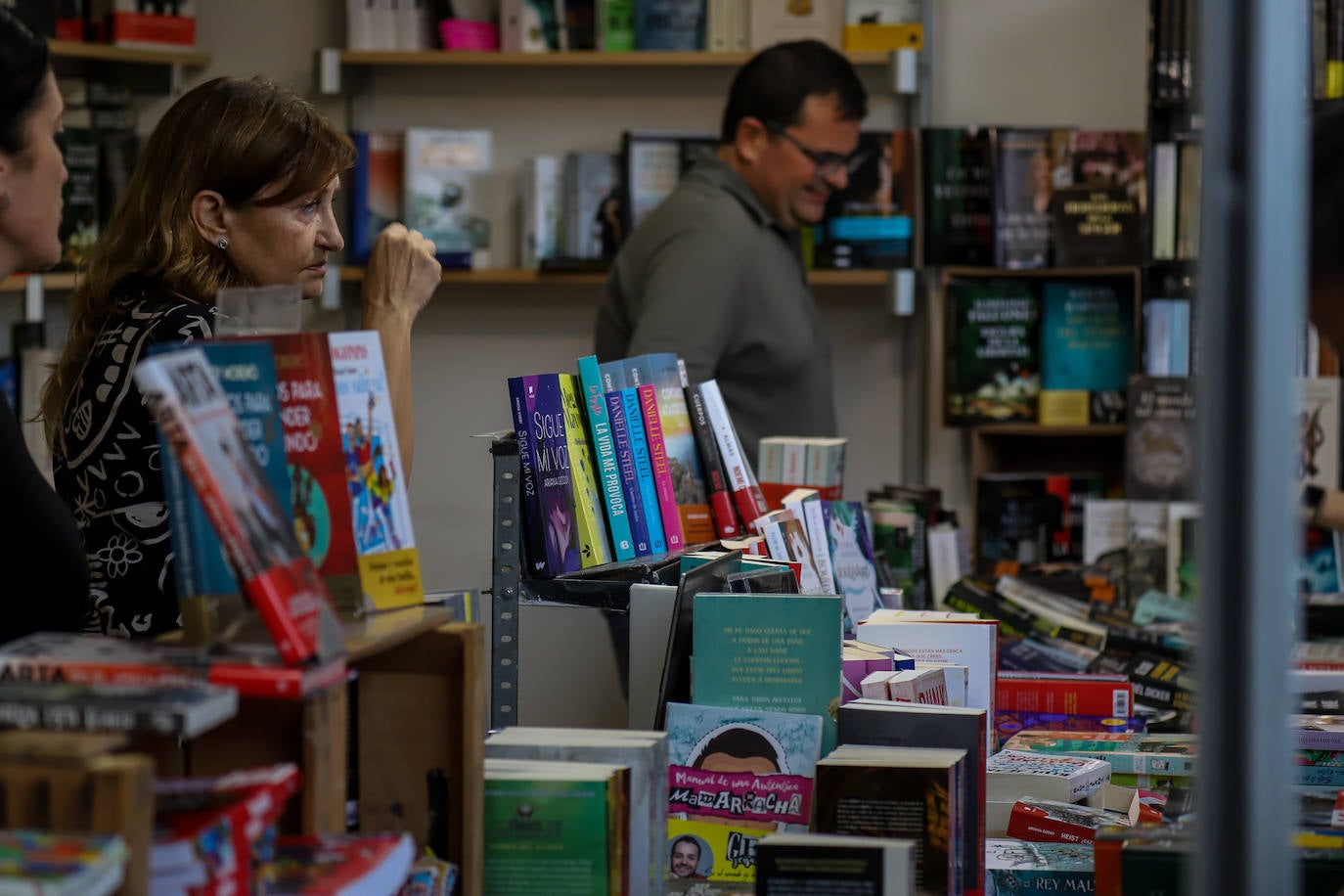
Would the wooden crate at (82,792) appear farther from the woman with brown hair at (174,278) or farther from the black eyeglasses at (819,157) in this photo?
the black eyeglasses at (819,157)

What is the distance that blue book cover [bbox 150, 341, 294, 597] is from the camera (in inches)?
43.2

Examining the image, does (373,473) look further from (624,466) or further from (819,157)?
(819,157)

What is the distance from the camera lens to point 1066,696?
2289 millimetres

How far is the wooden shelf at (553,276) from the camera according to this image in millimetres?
4297

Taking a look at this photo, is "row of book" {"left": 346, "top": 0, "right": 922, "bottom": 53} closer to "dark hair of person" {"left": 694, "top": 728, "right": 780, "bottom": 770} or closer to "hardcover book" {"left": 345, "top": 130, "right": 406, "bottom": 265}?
"hardcover book" {"left": 345, "top": 130, "right": 406, "bottom": 265}

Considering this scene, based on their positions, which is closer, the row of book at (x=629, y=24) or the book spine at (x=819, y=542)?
the book spine at (x=819, y=542)

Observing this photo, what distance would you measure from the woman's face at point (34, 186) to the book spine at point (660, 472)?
31.8 inches

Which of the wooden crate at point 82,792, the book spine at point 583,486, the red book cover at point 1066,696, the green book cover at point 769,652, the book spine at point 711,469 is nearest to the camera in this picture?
the wooden crate at point 82,792

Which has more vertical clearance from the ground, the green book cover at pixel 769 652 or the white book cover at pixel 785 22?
the white book cover at pixel 785 22

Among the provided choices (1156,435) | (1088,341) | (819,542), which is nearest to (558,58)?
(1088,341)

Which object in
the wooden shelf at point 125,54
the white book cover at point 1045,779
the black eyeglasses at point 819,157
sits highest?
the wooden shelf at point 125,54

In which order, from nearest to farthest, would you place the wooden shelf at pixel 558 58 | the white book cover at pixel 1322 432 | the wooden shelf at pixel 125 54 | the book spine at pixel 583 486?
the book spine at pixel 583 486 < the white book cover at pixel 1322 432 < the wooden shelf at pixel 125 54 < the wooden shelf at pixel 558 58

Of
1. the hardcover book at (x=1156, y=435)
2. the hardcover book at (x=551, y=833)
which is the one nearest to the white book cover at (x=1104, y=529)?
A: the hardcover book at (x=1156, y=435)

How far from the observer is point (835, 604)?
161cm
